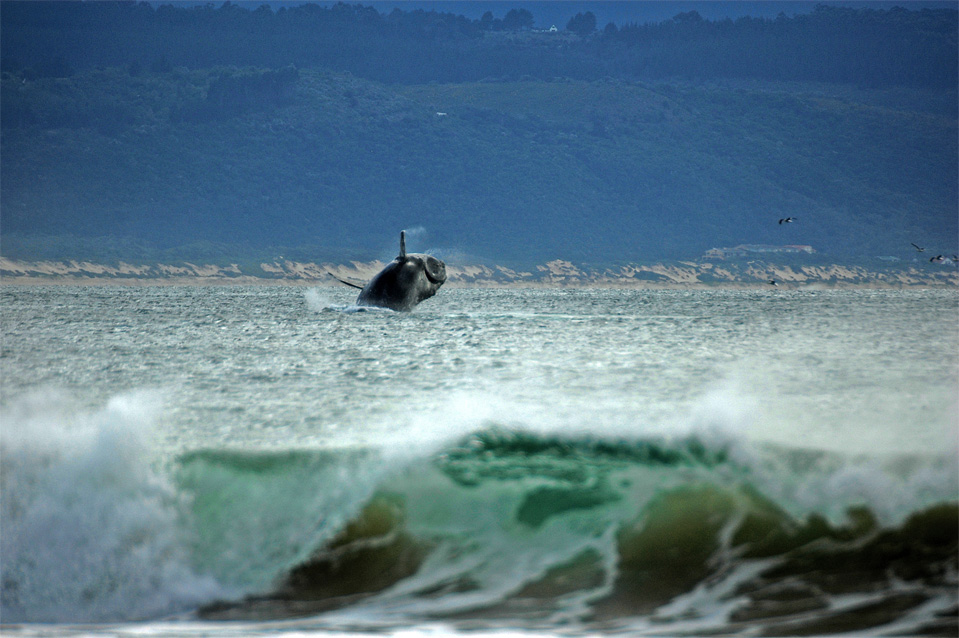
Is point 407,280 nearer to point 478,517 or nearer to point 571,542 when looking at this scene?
point 478,517

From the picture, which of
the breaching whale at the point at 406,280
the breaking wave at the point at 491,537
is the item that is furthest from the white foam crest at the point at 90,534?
the breaching whale at the point at 406,280

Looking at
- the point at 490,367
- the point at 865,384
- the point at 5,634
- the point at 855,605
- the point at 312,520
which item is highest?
the point at 490,367

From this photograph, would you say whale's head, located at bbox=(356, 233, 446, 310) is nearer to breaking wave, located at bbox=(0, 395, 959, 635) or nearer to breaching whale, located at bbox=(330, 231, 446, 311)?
breaching whale, located at bbox=(330, 231, 446, 311)

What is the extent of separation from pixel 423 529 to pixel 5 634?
508 centimetres

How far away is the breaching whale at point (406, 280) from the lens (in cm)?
5644

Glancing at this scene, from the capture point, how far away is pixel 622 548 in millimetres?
11141

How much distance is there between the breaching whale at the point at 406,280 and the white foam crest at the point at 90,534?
1613 inches

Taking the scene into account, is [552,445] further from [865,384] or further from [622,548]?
[865,384]

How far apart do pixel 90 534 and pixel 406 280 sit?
4686 centimetres

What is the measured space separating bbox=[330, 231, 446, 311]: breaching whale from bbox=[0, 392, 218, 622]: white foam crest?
134 ft

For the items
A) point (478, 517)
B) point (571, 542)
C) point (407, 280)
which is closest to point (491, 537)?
point (478, 517)

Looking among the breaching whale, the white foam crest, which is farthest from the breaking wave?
the breaching whale

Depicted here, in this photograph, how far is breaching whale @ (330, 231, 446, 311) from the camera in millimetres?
56438

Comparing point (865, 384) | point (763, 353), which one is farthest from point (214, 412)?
point (763, 353)
